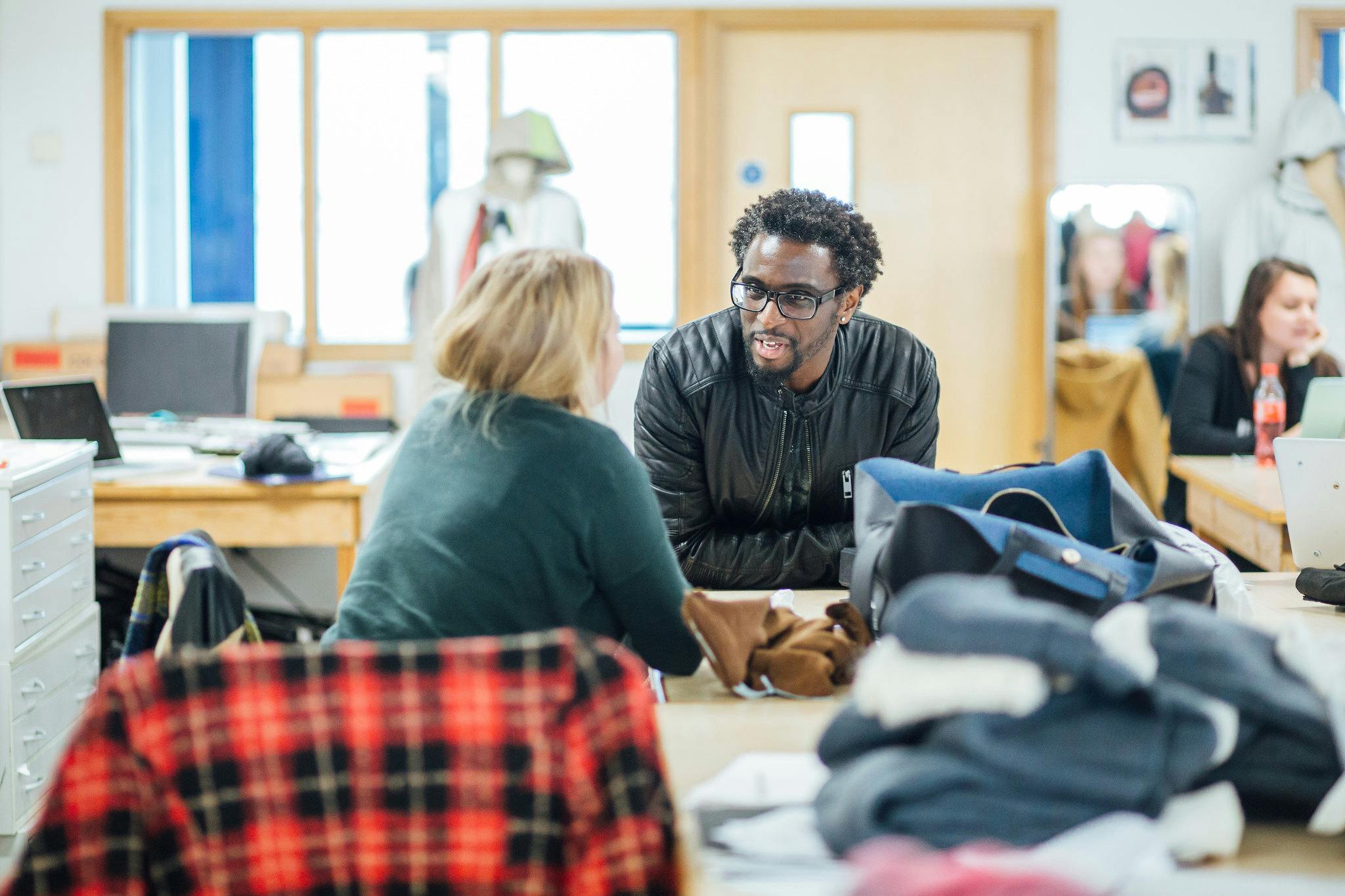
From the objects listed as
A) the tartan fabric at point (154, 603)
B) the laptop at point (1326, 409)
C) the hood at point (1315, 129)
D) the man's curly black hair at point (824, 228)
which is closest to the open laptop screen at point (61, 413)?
the tartan fabric at point (154, 603)

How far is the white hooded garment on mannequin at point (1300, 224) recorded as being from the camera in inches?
172

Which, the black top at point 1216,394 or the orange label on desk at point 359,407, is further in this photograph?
the orange label on desk at point 359,407

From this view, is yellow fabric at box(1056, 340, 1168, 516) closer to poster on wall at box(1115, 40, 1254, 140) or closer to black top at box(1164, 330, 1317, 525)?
black top at box(1164, 330, 1317, 525)

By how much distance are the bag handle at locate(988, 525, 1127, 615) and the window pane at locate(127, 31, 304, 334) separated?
12.6 feet

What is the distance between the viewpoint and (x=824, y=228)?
7.40 feet

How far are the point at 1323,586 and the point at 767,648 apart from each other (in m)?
0.89

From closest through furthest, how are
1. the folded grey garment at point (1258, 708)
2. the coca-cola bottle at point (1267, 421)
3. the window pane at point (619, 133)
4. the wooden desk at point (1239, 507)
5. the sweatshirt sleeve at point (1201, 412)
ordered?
the folded grey garment at point (1258, 708) < the wooden desk at point (1239, 507) < the coca-cola bottle at point (1267, 421) < the sweatshirt sleeve at point (1201, 412) < the window pane at point (619, 133)

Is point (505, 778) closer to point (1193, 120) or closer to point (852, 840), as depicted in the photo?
Result: point (852, 840)

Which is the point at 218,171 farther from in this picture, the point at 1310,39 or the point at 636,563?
the point at 1310,39

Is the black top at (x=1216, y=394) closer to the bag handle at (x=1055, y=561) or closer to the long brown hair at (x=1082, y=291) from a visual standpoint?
the long brown hair at (x=1082, y=291)

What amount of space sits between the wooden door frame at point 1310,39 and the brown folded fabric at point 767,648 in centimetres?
400

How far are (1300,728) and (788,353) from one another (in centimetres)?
124

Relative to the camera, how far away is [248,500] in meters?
3.05

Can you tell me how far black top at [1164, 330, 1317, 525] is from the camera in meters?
3.58
